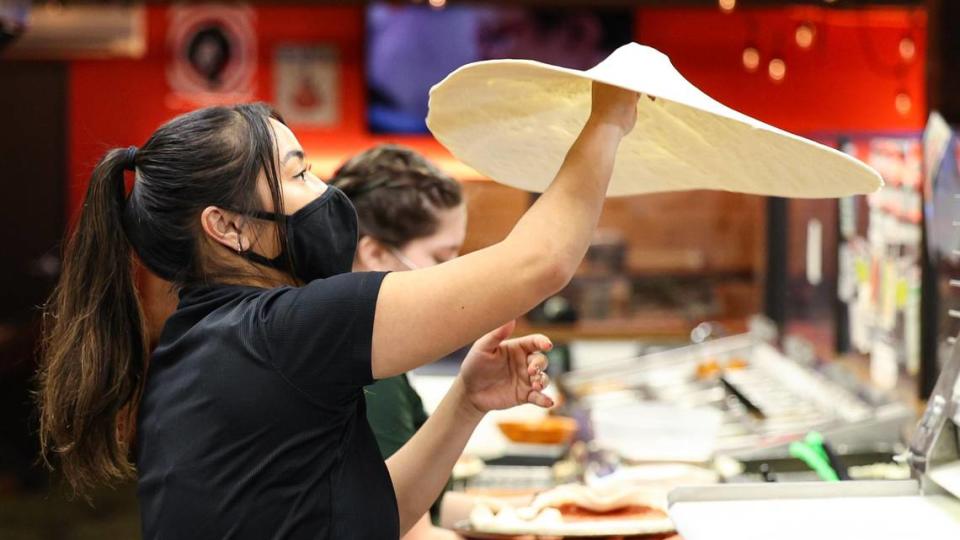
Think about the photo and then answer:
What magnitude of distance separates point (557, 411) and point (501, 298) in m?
2.96

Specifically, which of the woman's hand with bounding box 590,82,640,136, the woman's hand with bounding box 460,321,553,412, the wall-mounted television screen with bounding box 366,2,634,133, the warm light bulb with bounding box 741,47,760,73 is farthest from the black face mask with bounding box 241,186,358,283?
the wall-mounted television screen with bounding box 366,2,634,133

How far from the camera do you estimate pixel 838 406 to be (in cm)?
370

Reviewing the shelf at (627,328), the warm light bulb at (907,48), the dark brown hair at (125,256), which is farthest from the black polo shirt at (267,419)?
the warm light bulb at (907,48)

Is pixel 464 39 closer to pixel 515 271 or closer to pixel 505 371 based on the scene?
pixel 505 371

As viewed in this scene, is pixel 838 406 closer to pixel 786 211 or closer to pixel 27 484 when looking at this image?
pixel 786 211

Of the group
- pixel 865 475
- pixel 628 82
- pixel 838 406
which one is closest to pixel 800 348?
pixel 838 406

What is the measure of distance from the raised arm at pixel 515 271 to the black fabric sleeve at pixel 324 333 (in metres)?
0.02

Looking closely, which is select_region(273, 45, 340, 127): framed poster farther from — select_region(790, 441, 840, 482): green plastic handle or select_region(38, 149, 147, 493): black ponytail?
select_region(38, 149, 147, 493): black ponytail

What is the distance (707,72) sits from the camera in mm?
7914

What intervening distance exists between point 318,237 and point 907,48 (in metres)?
6.97

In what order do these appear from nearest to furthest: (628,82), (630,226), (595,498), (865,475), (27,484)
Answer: (628,82) → (595,498) → (865,475) → (27,484) → (630,226)

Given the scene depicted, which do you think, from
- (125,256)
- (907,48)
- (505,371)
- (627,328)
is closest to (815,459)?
(505,371)

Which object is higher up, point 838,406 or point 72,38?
point 72,38

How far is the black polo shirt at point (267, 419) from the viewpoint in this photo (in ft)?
4.29
